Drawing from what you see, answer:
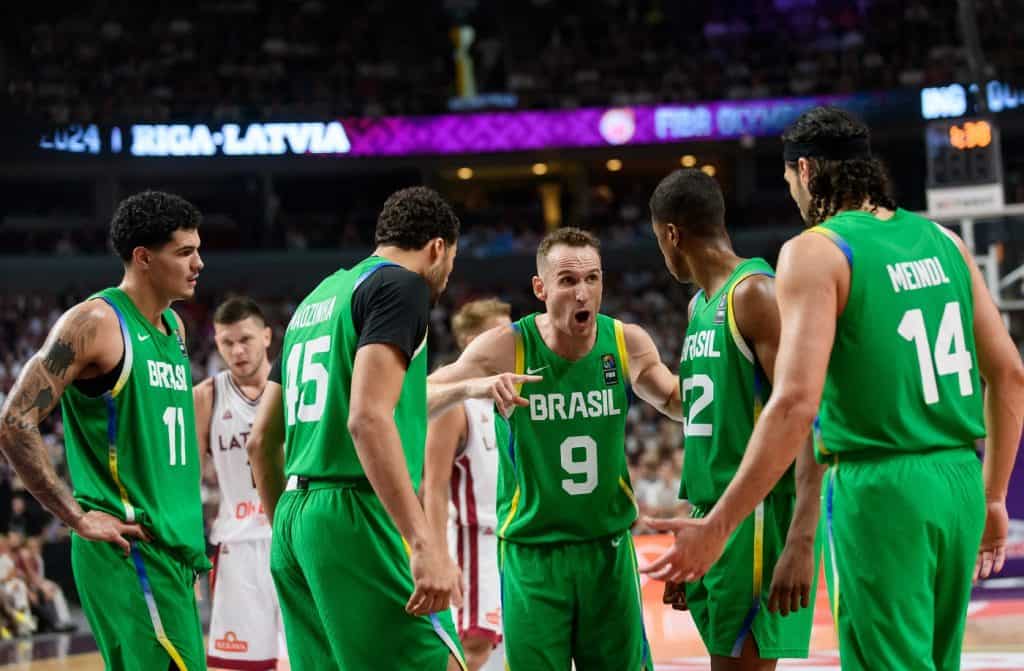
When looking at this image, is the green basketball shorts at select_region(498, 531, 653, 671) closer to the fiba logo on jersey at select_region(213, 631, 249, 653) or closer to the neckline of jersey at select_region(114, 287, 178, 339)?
the neckline of jersey at select_region(114, 287, 178, 339)

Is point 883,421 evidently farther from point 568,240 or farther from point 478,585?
point 478,585

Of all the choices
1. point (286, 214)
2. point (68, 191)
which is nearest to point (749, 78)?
point (286, 214)

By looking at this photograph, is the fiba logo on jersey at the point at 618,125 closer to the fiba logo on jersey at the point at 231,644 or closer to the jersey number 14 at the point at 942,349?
the fiba logo on jersey at the point at 231,644

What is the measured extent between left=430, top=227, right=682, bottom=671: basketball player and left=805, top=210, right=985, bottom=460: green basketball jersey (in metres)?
1.57

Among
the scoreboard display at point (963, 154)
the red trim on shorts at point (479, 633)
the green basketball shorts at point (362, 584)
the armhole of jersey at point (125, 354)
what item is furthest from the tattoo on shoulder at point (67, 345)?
the scoreboard display at point (963, 154)

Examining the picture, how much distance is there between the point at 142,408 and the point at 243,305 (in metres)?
2.40

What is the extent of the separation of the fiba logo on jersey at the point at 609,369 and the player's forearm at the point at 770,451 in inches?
75.0

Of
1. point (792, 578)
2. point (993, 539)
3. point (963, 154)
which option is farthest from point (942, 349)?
point (963, 154)

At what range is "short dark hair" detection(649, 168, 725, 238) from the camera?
4.92 metres

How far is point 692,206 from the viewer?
4922mm

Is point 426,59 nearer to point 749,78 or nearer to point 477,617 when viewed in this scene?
point 749,78

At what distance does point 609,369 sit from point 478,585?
7.67 ft

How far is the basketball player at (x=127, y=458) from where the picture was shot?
481cm

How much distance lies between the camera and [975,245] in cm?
1304
